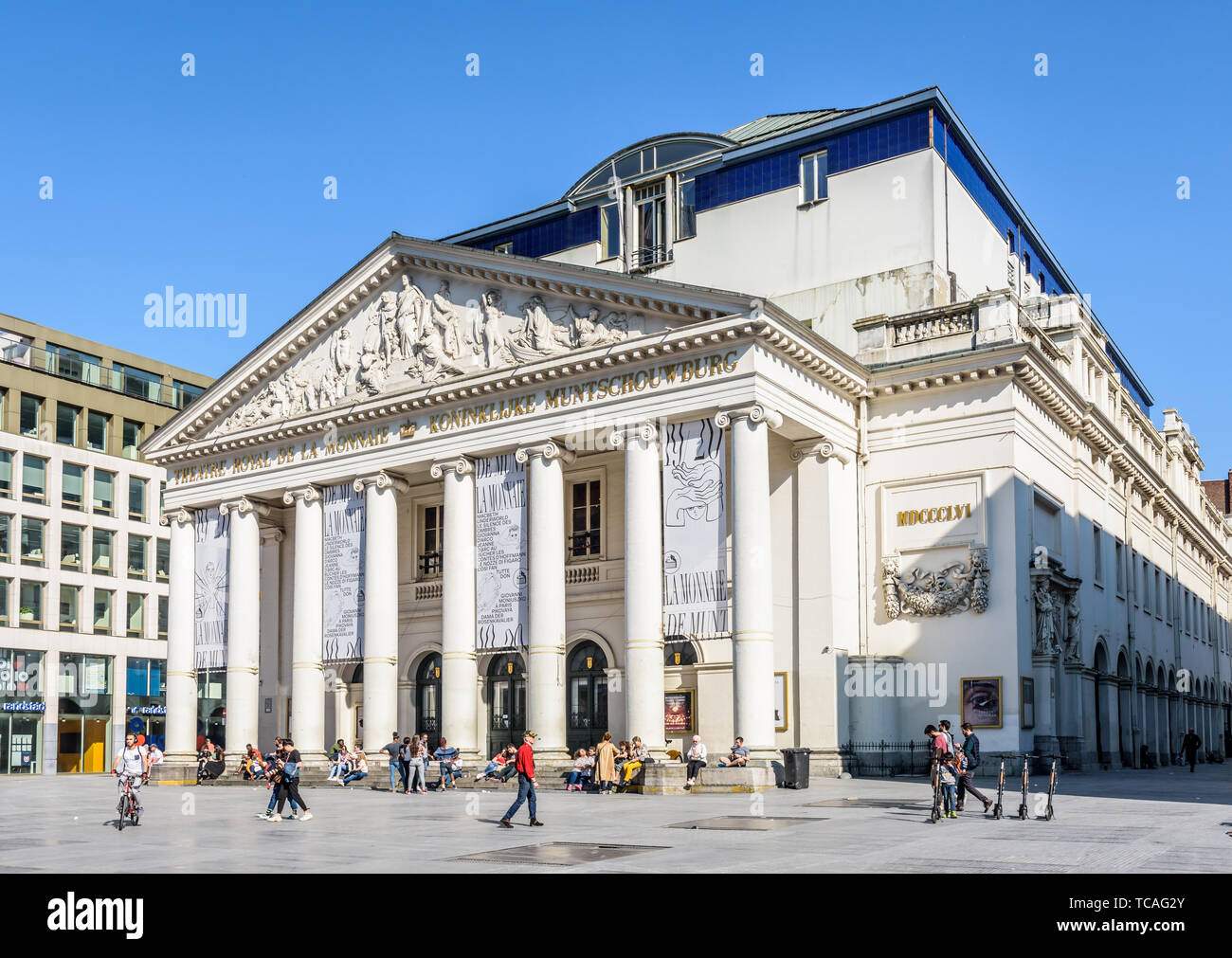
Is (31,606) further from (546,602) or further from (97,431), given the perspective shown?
(546,602)

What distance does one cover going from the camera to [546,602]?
1358 inches

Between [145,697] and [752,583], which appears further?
[145,697]

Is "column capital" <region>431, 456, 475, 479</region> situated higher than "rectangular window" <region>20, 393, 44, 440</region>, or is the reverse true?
"rectangular window" <region>20, 393, 44, 440</region>

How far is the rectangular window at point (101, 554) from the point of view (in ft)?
201

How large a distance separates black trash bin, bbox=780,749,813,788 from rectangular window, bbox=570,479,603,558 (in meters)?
10.5

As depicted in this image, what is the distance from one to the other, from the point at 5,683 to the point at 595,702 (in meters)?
30.8

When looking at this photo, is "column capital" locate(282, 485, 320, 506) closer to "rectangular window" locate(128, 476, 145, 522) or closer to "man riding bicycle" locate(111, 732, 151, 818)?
"man riding bicycle" locate(111, 732, 151, 818)

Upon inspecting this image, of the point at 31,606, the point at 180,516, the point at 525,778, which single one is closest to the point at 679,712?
the point at 525,778

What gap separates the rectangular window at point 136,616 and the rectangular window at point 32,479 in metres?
6.69

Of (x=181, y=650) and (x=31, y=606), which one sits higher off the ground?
(x=31, y=606)

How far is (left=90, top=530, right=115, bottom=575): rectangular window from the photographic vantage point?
61.4 m

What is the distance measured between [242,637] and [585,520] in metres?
11.4

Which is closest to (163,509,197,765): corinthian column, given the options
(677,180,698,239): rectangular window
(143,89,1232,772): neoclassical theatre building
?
(143,89,1232,772): neoclassical theatre building
